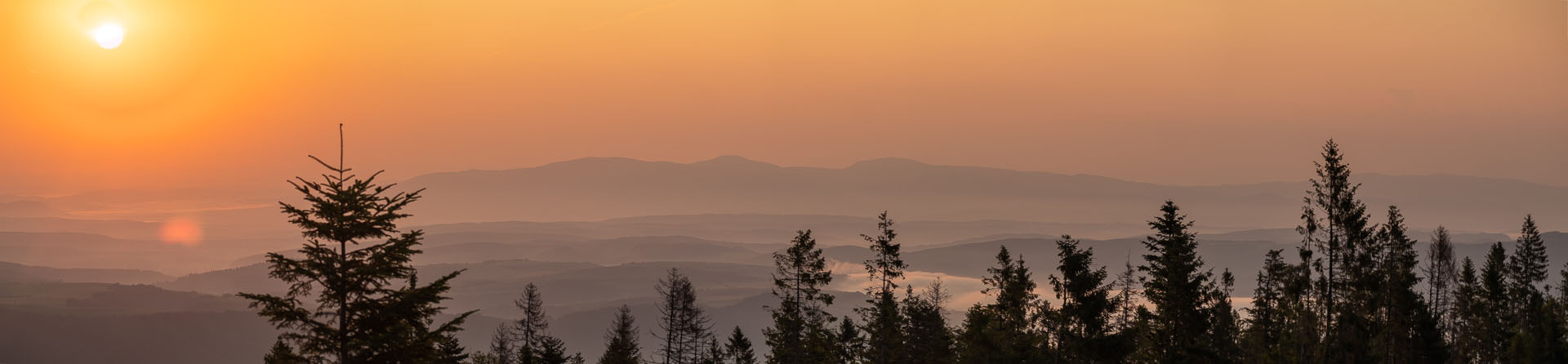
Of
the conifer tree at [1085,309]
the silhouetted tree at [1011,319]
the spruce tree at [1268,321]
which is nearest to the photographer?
the conifer tree at [1085,309]

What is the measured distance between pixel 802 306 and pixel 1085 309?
2132cm

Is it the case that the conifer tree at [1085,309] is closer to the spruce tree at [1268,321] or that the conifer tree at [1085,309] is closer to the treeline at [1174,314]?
the treeline at [1174,314]

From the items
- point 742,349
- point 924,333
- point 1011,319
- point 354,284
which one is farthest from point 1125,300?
point 742,349

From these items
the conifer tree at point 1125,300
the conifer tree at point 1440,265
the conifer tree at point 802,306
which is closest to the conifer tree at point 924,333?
the conifer tree at point 802,306

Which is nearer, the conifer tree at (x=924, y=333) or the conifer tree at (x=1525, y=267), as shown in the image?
the conifer tree at (x=924, y=333)

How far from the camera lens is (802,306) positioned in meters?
62.1

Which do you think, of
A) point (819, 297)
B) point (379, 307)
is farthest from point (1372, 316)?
point (379, 307)

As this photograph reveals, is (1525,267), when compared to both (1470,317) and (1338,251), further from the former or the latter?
(1338,251)

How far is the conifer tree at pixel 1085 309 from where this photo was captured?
4391 cm

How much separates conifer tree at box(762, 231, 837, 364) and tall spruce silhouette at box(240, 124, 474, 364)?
122ft

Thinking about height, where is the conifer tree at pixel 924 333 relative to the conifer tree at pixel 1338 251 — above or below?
below

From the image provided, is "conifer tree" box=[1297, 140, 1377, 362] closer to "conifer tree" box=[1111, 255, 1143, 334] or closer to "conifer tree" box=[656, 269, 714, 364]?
"conifer tree" box=[1111, 255, 1143, 334]

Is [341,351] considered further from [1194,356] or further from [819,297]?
[819,297]

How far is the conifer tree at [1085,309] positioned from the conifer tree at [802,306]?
1752 cm
